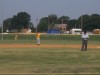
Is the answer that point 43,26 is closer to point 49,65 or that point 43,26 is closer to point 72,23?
point 72,23

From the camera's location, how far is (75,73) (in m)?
14.1

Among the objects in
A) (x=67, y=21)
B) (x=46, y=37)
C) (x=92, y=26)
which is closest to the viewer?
(x=46, y=37)

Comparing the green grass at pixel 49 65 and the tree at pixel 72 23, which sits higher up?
the tree at pixel 72 23

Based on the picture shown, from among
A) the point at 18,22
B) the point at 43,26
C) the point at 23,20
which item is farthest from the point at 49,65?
the point at 43,26

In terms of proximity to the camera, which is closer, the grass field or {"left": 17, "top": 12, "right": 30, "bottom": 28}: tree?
the grass field

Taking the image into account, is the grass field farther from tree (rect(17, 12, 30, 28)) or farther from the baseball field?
tree (rect(17, 12, 30, 28))

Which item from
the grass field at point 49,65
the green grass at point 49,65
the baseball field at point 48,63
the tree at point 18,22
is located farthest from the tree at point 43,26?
the green grass at point 49,65

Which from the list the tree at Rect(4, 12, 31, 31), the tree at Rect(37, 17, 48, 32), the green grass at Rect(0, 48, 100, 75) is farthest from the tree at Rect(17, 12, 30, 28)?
the green grass at Rect(0, 48, 100, 75)

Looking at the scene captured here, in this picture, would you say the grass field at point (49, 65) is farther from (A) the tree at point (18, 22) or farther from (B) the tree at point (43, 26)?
(B) the tree at point (43, 26)

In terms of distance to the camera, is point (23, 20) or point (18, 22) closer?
point (18, 22)

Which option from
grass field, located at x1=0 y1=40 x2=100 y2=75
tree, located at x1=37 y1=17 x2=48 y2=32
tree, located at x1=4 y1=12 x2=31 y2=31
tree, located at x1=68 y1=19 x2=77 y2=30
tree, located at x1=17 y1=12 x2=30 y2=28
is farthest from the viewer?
tree, located at x1=68 y1=19 x2=77 y2=30

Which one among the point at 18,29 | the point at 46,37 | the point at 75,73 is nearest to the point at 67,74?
the point at 75,73

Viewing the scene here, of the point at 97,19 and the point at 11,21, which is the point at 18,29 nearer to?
the point at 11,21

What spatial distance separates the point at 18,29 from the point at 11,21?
210 inches
